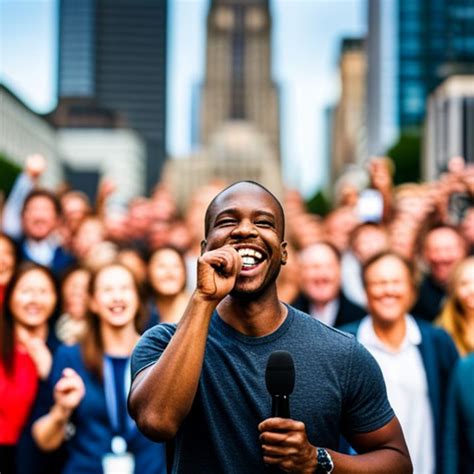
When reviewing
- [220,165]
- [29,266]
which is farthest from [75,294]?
[220,165]

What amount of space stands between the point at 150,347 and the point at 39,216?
496cm

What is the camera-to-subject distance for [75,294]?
20.1 feet

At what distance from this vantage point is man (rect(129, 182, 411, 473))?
2.28 meters

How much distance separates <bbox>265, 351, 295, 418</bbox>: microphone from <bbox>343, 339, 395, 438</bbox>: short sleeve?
31 centimetres

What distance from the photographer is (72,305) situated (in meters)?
6.12

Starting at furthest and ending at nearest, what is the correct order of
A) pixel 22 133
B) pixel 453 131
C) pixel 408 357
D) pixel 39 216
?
pixel 22 133 < pixel 453 131 < pixel 39 216 < pixel 408 357

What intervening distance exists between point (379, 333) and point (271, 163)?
160 m

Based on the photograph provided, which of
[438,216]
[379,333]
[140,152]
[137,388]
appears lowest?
[137,388]

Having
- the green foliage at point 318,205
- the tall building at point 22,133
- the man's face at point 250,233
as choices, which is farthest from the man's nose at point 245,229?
the green foliage at point 318,205

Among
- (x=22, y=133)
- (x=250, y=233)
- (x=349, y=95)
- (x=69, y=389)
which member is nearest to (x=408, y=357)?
(x=69, y=389)

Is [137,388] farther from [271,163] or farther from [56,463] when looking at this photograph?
[271,163]

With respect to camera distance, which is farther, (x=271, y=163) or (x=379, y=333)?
(x=271, y=163)

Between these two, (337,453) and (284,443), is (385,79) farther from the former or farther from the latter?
(284,443)

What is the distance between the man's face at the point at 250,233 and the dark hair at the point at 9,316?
114 inches
